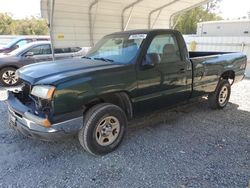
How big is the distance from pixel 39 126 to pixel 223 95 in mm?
4349

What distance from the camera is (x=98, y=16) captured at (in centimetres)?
796

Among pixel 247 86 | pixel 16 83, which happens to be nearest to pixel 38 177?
pixel 16 83

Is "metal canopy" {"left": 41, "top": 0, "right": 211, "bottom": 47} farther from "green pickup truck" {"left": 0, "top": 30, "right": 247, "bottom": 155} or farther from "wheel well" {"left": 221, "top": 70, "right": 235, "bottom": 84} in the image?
"wheel well" {"left": 221, "top": 70, "right": 235, "bottom": 84}

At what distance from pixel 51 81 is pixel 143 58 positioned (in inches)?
58.6

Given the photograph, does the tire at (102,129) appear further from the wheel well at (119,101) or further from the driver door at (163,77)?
the driver door at (163,77)

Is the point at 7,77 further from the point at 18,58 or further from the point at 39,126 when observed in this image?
the point at 39,126

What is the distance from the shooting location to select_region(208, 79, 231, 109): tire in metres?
5.26

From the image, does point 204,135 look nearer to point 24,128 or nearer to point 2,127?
point 24,128

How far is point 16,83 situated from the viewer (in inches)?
324

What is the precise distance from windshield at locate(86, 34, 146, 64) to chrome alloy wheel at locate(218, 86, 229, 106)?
2.68m

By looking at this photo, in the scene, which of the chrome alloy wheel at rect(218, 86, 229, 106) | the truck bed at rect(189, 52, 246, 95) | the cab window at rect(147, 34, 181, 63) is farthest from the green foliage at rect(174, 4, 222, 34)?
the cab window at rect(147, 34, 181, 63)

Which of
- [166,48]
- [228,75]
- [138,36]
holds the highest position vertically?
[138,36]

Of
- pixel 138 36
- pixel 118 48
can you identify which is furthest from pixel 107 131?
pixel 138 36

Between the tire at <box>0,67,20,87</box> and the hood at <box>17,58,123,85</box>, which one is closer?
the hood at <box>17,58,123,85</box>
